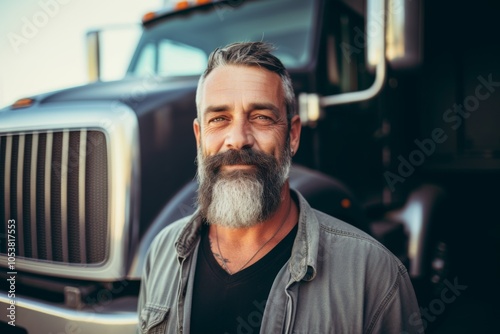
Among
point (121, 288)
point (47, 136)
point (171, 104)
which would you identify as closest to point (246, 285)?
point (121, 288)

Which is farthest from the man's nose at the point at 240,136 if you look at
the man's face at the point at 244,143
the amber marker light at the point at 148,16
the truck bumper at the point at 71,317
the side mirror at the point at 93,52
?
the side mirror at the point at 93,52

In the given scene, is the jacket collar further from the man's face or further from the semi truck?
the semi truck

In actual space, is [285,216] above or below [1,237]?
above

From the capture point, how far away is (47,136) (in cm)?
184

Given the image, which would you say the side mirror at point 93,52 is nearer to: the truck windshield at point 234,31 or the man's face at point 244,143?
the truck windshield at point 234,31

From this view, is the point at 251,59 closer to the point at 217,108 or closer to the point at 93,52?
the point at 217,108

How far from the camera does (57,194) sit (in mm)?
1845

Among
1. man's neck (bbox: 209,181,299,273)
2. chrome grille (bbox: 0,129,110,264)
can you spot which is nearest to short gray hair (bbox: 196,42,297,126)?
man's neck (bbox: 209,181,299,273)

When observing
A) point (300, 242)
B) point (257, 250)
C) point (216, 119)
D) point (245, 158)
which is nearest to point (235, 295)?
point (257, 250)

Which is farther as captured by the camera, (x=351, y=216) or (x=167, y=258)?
(x=351, y=216)

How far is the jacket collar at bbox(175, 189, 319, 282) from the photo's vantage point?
1332 millimetres

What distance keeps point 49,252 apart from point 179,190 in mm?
675

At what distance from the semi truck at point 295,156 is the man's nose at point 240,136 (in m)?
0.54

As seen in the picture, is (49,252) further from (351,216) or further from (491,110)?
(491,110)
